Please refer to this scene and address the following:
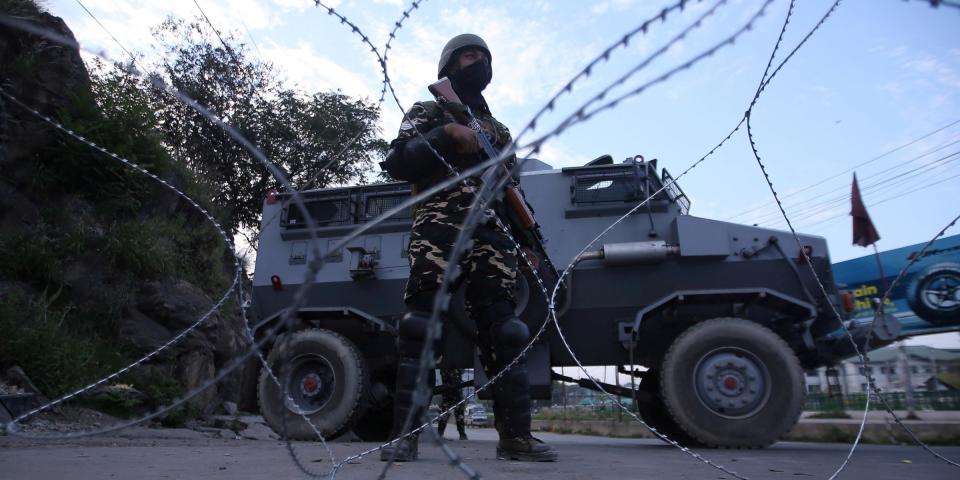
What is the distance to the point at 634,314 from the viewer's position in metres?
4.21

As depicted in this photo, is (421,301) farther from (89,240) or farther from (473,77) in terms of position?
(89,240)

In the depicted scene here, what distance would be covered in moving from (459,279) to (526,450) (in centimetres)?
82

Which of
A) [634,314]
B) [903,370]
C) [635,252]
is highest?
[635,252]

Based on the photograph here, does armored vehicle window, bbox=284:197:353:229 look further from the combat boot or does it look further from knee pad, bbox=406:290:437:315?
the combat boot

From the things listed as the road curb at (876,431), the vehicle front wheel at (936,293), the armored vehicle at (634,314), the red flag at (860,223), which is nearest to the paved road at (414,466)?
the armored vehicle at (634,314)

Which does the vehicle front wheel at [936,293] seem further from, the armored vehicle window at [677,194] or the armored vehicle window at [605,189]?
the armored vehicle window at [605,189]

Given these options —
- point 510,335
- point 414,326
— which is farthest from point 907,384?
point 414,326

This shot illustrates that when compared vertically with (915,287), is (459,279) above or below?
below

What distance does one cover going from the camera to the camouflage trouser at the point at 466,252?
2717 mm

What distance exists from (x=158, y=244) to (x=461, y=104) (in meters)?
6.99

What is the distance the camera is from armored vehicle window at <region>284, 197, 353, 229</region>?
16.7ft

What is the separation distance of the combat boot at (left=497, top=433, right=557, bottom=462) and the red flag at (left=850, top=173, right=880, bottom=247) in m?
1.45

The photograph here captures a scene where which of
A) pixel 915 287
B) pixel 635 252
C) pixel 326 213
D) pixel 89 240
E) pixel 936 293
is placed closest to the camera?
pixel 635 252

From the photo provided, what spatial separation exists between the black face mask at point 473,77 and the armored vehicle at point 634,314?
4.31 ft
